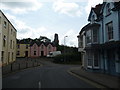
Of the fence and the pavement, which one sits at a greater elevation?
the pavement

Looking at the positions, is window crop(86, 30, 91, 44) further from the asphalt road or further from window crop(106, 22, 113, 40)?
the asphalt road

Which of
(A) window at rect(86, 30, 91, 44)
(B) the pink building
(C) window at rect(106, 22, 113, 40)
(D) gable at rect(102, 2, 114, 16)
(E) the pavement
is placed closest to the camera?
(E) the pavement

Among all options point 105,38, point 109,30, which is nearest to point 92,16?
point 105,38

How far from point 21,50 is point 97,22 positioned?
65709 millimetres

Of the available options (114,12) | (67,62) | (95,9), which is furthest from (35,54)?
(114,12)

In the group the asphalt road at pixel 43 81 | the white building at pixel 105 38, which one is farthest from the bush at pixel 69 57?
the asphalt road at pixel 43 81

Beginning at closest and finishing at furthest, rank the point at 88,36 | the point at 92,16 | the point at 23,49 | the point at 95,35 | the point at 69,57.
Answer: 1. the point at 95,35
2. the point at 88,36
3. the point at 92,16
4. the point at 69,57
5. the point at 23,49

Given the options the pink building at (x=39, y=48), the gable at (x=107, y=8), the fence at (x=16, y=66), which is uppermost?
the gable at (x=107, y=8)

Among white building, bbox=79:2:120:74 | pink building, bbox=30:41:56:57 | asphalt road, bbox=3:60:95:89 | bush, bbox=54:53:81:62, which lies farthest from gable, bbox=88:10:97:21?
pink building, bbox=30:41:56:57

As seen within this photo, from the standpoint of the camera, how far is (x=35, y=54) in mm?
83812

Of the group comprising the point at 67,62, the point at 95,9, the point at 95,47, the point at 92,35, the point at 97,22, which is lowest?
the point at 67,62

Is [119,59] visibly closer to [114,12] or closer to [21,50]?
[114,12]

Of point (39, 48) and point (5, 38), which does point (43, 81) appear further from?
point (39, 48)

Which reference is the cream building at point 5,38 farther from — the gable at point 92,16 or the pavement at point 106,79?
the pavement at point 106,79
